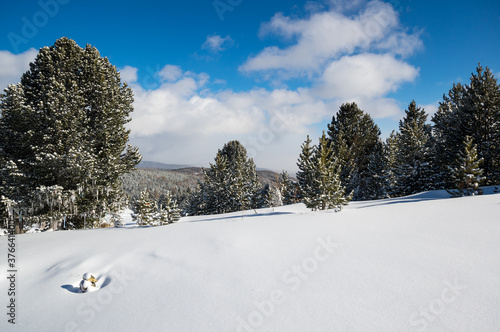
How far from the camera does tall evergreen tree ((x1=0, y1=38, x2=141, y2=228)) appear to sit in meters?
11.3

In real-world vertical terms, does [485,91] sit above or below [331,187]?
above

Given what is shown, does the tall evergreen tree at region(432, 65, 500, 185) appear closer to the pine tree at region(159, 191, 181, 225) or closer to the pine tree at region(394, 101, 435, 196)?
the pine tree at region(394, 101, 435, 196)

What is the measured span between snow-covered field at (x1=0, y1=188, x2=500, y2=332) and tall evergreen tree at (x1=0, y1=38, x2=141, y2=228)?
6039 millimetres

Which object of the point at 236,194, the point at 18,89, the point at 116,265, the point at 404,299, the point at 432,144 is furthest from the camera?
the point at 236,194

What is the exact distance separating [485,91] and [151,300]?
93.5ft

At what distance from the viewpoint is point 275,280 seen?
4465 mm

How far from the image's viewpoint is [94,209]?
14.1 meters

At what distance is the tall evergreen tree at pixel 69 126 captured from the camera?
11.3m

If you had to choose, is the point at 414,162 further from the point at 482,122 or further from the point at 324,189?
the point at 324,189

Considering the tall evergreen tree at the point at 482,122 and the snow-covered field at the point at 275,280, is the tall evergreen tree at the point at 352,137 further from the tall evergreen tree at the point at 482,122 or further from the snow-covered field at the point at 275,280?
the snow-covered field at the point at 275,280

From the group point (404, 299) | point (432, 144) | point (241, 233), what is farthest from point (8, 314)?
point (432, 144)

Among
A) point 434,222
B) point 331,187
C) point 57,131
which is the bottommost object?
point 434,222

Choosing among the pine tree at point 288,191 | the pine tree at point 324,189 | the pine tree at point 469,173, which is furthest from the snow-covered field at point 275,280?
the pine tree at point 288,191

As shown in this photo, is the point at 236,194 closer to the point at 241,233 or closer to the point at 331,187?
the point at 331,187
